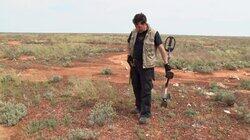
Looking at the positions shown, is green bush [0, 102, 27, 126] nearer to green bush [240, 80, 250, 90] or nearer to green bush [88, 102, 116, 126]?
green bush [88, 102, 116, 126]

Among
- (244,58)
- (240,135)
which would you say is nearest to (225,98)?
(240,135)

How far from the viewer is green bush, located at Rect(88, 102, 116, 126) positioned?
28.1 feet

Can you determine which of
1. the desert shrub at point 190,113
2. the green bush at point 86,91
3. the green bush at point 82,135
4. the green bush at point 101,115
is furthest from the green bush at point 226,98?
the green bush at point 82,135

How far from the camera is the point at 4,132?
864 centimetres

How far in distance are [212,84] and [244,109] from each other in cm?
323

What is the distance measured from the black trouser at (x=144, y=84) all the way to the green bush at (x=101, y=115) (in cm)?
64

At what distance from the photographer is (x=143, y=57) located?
27.1 ft

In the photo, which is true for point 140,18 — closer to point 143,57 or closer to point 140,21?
point 140,21

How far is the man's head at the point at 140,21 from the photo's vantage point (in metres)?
8.02

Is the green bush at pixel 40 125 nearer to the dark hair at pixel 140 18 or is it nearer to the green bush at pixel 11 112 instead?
the green bush at pixel 11 112

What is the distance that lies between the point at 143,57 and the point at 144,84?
1.60 feet

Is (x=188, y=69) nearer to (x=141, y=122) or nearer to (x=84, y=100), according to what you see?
(x=84, y=100)

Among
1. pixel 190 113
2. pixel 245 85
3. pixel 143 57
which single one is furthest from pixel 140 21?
pixel 245 85

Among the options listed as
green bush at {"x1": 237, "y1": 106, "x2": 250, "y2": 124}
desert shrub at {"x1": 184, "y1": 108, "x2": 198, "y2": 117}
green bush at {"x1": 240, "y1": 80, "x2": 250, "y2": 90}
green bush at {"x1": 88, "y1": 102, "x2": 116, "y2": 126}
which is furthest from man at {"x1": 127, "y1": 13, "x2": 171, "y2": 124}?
green bush at {"x1": 240, "y1": 80, "x2": 250, "y2": 90}
